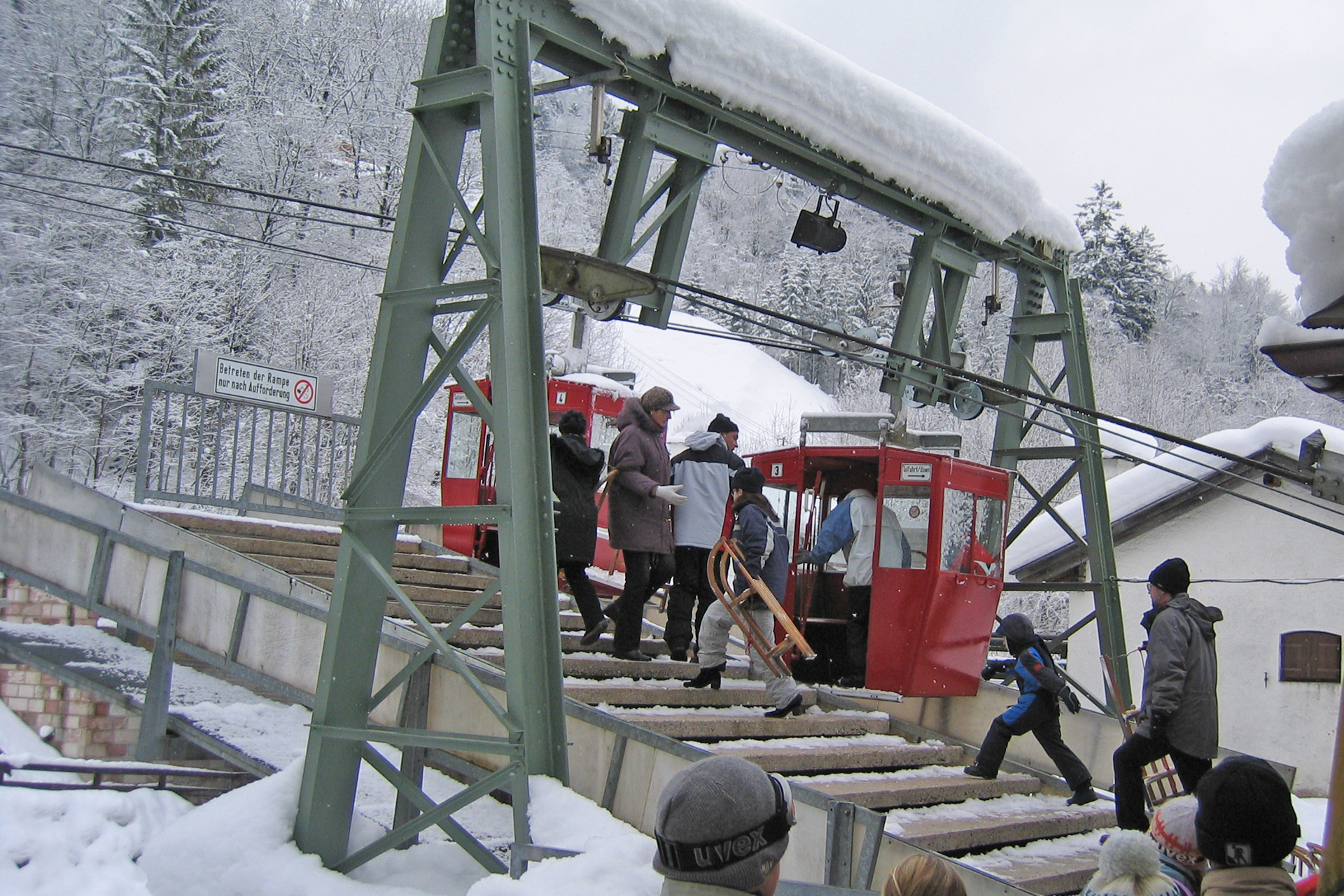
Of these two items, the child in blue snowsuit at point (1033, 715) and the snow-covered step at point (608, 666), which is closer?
the child in blue snowsuit at point (1033, 715)

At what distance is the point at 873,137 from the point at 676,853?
7.14 meters

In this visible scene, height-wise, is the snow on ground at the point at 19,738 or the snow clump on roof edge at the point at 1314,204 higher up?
the snow clump on roof edge at the point at 1314,204

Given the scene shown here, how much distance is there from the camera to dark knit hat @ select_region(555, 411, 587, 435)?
29.0 ft

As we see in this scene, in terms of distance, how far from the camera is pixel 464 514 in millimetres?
5766

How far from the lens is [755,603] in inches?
322

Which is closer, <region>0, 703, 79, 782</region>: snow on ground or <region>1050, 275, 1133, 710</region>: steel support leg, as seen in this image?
<region>0, 703, 79, 782</region>: snow on ground

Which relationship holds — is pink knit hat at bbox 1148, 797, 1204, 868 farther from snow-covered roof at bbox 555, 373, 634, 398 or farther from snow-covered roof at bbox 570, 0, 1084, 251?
snow-covered roof at bbox 555, 373, 634, 398

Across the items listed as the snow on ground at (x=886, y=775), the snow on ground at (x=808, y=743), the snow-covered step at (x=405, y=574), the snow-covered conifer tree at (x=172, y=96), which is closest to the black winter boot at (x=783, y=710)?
the snow on ground at (x=808, y=743)

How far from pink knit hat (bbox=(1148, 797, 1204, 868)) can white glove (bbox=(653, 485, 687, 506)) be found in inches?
181

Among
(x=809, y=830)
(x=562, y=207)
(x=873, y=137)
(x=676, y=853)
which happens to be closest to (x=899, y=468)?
(x=873, y=137)

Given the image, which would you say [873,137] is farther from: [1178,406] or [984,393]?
[1178,406]

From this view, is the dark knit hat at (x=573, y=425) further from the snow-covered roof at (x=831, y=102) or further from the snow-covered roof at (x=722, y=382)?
the snow-covered roof at (x=722, y=382)

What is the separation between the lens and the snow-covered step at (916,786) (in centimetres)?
722

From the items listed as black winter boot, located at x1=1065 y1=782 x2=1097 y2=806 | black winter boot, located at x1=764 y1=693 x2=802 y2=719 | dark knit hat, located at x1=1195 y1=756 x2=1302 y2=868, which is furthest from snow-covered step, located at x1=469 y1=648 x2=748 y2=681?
dark knit hat, located at x1=1195 y1=756 x2=1302 y2=868
